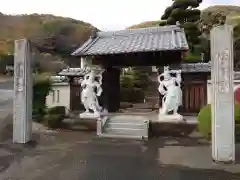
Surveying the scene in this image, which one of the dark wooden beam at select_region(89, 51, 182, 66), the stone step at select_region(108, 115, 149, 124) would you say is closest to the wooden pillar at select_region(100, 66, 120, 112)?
the dark wooden beam at select_region(89, 51, 182, 66)

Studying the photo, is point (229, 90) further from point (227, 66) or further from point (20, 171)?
point (20, 171)

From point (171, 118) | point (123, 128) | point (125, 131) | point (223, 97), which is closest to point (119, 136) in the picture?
point (125, 131)

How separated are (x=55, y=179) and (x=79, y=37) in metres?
38.6

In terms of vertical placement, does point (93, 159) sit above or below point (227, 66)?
below

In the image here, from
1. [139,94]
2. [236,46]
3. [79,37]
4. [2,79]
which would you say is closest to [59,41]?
[79,37]

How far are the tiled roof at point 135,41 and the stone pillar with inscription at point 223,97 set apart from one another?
362 cm

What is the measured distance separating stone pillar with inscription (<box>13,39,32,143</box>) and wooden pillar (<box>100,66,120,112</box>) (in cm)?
538

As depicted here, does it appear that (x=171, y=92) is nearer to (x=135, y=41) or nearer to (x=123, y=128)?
(x=123, y=128)

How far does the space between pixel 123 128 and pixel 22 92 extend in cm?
454

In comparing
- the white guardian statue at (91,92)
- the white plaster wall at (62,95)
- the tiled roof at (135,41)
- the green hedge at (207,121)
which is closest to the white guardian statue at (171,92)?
the tiled roof at (135,41)

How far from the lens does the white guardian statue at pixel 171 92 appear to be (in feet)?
36.6

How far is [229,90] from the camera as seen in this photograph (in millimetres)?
6859

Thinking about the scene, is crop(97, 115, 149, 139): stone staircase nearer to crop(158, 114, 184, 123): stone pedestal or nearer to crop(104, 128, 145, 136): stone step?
crop(104, 128, 145, 136): stone step

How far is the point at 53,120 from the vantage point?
1201 centimetres
